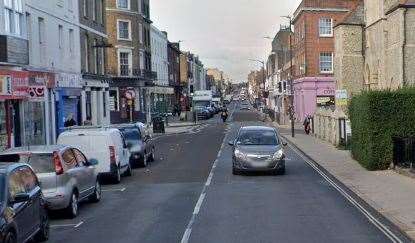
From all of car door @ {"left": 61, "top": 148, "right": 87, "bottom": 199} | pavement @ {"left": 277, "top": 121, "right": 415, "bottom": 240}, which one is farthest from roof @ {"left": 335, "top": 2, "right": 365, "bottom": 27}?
car door @ {"left": 61, "top": 148, "right": 87, "bottom": 199}

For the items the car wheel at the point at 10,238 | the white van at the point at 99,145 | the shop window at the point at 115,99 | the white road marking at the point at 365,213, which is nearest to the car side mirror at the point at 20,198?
the car wheel at the point at 10,238

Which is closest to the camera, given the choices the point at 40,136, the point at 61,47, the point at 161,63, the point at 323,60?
the point at 40,136

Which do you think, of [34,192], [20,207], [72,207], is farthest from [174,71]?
[20,207]

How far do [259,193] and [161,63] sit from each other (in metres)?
77.8

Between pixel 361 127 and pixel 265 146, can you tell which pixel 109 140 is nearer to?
pixel 265 146

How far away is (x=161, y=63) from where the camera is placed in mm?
95875

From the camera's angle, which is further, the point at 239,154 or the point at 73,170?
the point at 239,154

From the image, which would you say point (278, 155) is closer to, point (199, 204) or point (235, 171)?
point (235, 171)

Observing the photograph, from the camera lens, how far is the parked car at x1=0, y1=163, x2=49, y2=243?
33.5ft

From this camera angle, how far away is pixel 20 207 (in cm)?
1101

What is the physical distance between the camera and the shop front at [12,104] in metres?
27.6

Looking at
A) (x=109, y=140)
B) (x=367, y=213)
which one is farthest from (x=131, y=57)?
(x=367, y=213)

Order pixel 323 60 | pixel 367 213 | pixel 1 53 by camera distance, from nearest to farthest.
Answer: pixel 367 213 → pixel 1 53 → pixel 323 60

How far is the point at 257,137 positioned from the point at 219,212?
9.63m
